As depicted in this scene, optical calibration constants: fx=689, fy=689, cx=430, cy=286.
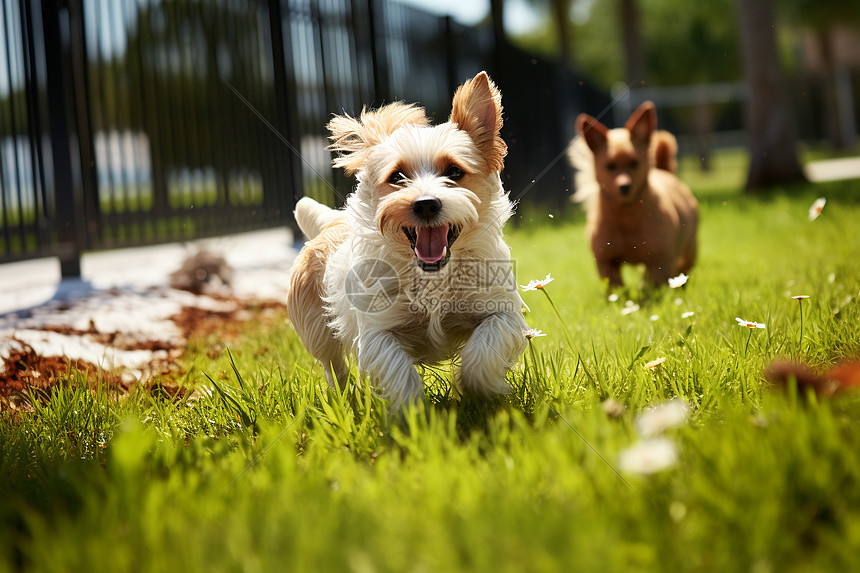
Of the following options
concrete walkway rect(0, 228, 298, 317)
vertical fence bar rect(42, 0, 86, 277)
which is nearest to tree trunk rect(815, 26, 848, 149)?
concrete walkway rect(0, 228, 298, 317)

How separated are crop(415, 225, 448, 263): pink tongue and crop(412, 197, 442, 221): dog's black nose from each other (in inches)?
3.8

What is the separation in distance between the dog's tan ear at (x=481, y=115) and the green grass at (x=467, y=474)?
2.93 feet

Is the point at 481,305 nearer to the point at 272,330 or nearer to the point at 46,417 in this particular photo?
the point at 46,417

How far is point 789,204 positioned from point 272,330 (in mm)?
8161

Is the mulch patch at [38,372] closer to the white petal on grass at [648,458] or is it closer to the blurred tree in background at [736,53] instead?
the white petal on grass at [648,458]

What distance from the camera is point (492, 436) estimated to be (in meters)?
2.07

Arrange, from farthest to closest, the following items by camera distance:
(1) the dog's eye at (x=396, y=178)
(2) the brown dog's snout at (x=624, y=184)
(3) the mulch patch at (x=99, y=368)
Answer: (2) the brown dog's snout at (x=624, y=184), (3) the mulch patch at (x=99, y=368), (1) the dog's eye at (x=396, y=178)

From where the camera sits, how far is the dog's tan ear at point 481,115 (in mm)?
2848

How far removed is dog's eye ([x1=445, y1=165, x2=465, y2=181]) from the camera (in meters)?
2.74

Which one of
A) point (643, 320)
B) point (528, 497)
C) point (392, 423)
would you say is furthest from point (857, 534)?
point (643, 320)

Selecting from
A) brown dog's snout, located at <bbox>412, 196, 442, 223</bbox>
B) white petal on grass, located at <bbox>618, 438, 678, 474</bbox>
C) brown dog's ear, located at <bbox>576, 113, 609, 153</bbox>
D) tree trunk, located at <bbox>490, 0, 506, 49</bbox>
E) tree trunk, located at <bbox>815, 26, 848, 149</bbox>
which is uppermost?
tree trunk, located at <bbox>815, 26, 848, 149</bbox>

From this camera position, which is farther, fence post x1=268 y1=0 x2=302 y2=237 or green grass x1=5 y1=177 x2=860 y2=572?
fence post x1=268 y1=0 x2=302 y2=237

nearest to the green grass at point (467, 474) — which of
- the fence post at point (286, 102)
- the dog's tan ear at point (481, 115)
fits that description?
the dog's tan ear at point (481, 115)

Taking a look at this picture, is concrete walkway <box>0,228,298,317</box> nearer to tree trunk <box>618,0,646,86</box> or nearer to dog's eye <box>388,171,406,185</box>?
dog's eye <box>388,171,406,185</box>
